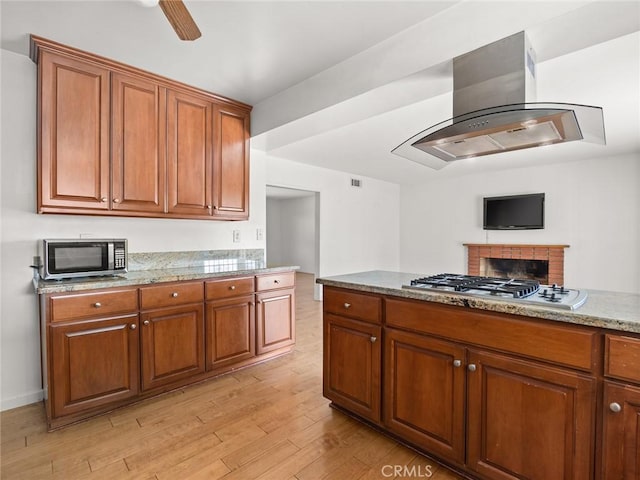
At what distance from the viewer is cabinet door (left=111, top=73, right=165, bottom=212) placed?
2.43m

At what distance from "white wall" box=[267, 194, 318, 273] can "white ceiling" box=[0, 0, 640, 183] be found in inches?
258

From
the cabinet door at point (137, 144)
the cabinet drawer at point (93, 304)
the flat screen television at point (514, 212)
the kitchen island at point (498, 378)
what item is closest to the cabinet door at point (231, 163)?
the cabinet door at point (137, 144)

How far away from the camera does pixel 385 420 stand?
190 cm

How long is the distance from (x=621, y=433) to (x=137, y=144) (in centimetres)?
317

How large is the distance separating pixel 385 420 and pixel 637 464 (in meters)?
1.08

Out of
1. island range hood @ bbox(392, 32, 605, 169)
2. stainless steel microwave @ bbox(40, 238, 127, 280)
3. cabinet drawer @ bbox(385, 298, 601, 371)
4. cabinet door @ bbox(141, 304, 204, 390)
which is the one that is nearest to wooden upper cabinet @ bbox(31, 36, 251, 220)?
stainless steel microwave @ bbox(40, 238, 127, 280)

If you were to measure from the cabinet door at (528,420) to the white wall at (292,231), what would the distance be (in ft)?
26.7

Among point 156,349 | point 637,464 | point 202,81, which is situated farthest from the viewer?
point 202,81

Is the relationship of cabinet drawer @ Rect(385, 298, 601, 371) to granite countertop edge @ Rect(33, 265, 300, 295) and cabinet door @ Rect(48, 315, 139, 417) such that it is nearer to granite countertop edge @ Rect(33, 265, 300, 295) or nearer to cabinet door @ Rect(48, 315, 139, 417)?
granite countertop edge @ Rect(33, 265, 300, 295)

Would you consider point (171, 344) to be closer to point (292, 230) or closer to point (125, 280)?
point (125, 280)

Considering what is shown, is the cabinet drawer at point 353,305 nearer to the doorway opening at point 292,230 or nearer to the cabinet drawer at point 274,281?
the cabinet drawer at point 274,281

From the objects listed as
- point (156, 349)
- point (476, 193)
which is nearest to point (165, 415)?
point (156, 349)

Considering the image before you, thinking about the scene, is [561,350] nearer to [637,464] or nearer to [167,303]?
[637,464]

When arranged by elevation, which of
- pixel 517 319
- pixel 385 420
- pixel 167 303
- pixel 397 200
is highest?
pixel 397 200
